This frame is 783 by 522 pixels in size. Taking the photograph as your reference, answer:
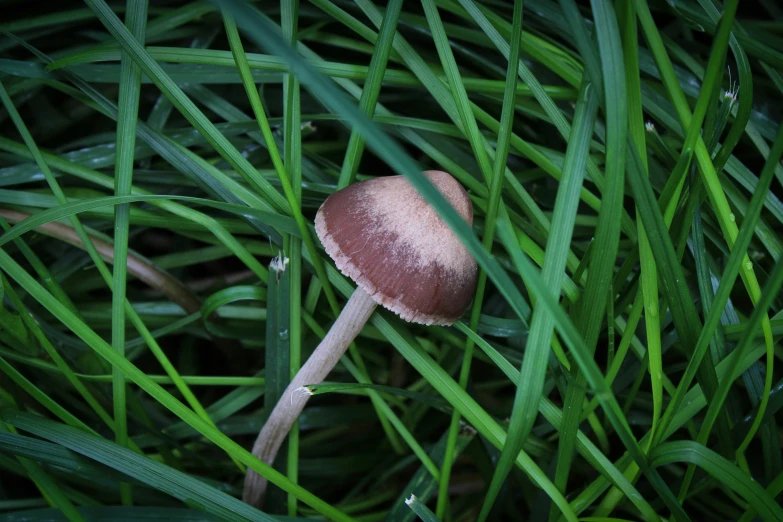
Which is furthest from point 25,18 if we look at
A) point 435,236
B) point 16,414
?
point 435,236

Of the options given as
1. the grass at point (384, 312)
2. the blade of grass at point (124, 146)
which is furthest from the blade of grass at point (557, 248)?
the blade of grass at point (124, 146)

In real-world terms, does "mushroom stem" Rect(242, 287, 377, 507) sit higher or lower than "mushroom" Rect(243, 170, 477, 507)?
lower

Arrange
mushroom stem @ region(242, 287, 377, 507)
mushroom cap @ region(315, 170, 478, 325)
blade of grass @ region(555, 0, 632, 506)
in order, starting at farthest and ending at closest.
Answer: mushroom stem @ region(242, 287, 377, 507) → mushroom cap @ region(315, 170, 478, 325) → blade of grass @ region(555, 0, 632, 506)

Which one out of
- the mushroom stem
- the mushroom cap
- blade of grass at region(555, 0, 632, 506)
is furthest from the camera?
the mushroom stem

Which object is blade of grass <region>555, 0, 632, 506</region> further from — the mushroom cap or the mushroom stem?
the mushroom stem

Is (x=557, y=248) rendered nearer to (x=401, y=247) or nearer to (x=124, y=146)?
(x=401, y=247)

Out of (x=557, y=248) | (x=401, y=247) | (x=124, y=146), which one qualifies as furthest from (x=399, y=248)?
(x=124, y=146)

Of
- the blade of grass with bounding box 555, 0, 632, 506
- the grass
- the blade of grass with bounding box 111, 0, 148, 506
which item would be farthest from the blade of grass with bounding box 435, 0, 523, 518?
the blade of grass with bounding box 111, 0, 148, 506
